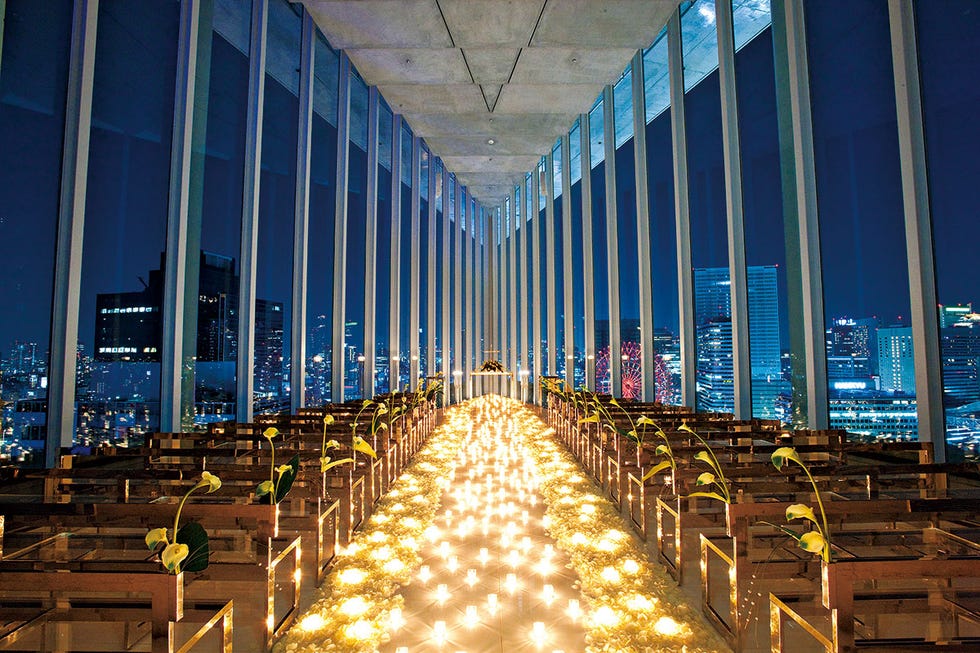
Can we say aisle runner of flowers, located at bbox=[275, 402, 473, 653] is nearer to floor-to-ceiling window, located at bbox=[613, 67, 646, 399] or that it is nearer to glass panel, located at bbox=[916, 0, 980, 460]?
glass panel, located at bbox=[916, 0, 980, 460]

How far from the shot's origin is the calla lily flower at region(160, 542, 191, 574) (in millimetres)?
1502

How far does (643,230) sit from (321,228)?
5.39 m

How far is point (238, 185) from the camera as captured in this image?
657 cm

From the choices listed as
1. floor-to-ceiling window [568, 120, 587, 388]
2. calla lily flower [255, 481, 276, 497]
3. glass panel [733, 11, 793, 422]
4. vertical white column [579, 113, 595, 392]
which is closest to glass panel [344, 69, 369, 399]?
vertical white column [579, 113, 595, 392]

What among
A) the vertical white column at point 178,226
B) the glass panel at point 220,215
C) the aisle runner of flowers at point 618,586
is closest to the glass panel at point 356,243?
the glass panel at point 220,215

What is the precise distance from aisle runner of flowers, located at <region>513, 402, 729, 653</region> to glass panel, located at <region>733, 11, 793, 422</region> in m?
3.00

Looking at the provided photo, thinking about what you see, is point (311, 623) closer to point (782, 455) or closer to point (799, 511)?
point (799, 511)

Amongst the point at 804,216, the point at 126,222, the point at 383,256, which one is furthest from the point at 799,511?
the point at 383,256

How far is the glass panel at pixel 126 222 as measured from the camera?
4.67 metres

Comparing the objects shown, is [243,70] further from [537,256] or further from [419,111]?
[537,256]

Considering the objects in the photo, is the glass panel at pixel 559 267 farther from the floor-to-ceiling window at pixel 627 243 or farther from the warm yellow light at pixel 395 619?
the warm yellow light at pixel 395 619

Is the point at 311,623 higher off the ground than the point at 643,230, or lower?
lower

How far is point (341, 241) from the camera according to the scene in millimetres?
8781

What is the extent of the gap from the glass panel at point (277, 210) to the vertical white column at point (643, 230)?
5641 mm
